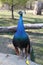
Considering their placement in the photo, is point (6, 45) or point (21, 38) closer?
point (21, 38)

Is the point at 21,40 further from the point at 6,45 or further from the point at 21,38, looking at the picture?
the point at 6,45

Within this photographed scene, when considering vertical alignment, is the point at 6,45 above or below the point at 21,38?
below

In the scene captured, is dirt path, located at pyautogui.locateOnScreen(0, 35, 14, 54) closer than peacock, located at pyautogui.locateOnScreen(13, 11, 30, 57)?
No

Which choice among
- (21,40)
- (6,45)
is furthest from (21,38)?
(6,45)

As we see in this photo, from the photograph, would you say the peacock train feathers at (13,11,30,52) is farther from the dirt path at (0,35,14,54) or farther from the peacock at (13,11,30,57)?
the dirt path at (0,35,14,54)

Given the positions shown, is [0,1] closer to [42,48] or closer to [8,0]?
[8,0]

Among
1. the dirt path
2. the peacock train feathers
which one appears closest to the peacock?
the peacock train feathers

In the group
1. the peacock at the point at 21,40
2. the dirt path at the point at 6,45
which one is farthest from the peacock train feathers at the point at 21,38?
the dirt path at the point at 6,45

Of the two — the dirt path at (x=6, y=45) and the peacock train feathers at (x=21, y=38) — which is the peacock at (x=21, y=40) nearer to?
the peacock train feathers at (x=21, y=38)

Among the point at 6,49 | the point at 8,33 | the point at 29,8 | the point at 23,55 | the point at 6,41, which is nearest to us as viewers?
the point at 23,55

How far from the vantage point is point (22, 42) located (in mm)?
3160

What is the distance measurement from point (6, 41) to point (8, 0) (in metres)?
5.20

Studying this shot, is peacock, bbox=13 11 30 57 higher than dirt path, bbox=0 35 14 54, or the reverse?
peacock, bbox=13 11 30 57

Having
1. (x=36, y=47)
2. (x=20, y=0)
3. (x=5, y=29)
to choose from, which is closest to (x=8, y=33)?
(x=5, y=29)
